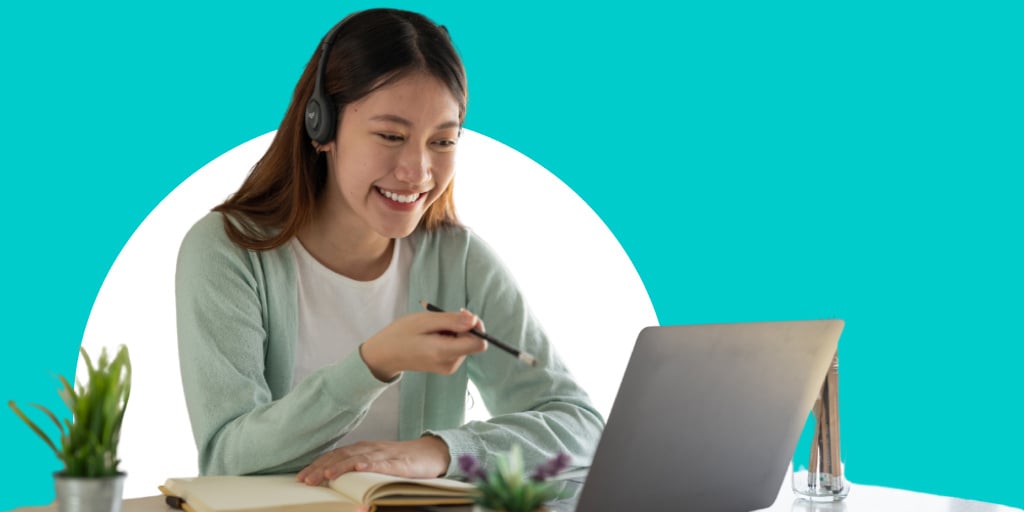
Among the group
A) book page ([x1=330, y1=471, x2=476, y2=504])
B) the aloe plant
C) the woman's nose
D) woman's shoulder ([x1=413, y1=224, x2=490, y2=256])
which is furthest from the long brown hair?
the aloe plant

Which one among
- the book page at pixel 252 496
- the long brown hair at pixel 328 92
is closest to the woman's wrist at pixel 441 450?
the book page at pixel 252 496

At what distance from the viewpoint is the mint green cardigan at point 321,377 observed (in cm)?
177

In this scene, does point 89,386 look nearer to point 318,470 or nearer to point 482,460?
point 318,470

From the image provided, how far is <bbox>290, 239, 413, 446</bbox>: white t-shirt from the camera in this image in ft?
7.23

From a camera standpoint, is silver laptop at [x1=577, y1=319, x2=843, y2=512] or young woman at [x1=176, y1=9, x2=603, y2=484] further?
young woman at [x1=176, y1=9, x2=603, y2=484]

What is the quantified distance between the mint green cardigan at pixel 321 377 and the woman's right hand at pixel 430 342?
3.7 inches

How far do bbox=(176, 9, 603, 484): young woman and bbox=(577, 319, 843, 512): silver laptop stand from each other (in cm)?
43

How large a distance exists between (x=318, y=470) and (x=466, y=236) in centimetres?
87

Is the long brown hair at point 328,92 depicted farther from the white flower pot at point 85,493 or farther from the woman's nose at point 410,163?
the white flower pot at point 85,493

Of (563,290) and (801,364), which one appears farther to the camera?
(563,290)

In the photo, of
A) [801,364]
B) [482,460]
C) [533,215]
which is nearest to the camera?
[801,364]

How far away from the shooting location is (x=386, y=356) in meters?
1.61

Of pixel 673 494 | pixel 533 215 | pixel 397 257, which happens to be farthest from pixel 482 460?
pixel 533 215

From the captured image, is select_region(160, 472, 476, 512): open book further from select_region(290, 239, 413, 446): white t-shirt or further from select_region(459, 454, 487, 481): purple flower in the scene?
select_region(290, 239, 413, 446): white t-shirt
